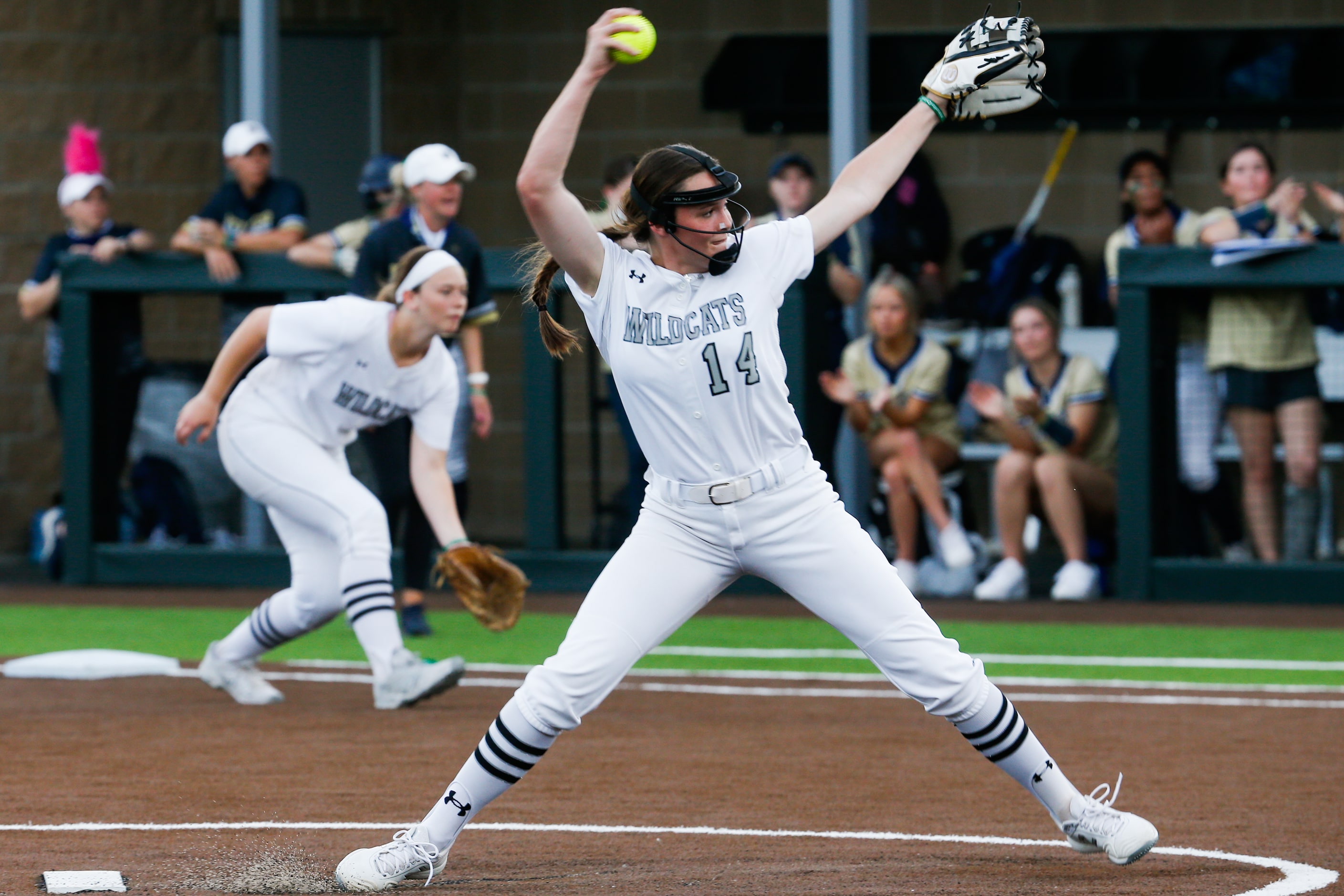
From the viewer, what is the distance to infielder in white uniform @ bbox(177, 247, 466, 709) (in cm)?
703

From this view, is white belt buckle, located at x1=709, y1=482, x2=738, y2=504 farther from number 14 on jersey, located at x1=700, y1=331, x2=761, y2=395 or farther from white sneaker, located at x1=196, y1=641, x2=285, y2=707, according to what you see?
white sneaker, located at x1=196, y1=641, x2=285, y2=707

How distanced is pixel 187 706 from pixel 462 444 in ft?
10.8

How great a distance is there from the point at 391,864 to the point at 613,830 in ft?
2.90

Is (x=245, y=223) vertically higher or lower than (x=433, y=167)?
lower

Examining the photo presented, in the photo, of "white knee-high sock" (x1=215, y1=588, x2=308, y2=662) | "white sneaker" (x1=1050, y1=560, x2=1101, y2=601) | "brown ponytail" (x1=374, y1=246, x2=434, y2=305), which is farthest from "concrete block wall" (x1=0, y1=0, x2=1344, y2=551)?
"white knee-high sock" (x1=215, y1=588, x2=308, y2=662)

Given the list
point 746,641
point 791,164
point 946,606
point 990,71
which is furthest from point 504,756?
point 791,164

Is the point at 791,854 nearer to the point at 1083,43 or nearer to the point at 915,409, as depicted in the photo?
the point at 915,409

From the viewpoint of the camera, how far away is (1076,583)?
1051cm

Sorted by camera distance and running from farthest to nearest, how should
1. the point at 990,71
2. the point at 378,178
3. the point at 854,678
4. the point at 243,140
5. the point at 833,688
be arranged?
1. the point at 243,140
2. the point at 378,178
3. the point at 854,678
4. the point at 833,688
5. the point at 990,71

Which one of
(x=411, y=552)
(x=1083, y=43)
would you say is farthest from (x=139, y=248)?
(x=1083, y=43)

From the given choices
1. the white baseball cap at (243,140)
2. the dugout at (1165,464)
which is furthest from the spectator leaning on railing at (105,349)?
the dugout at (1165,464)

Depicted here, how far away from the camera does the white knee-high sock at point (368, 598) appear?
698cm

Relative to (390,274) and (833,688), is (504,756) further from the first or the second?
(390,274)

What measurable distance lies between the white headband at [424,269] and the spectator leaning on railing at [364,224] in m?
2.97
